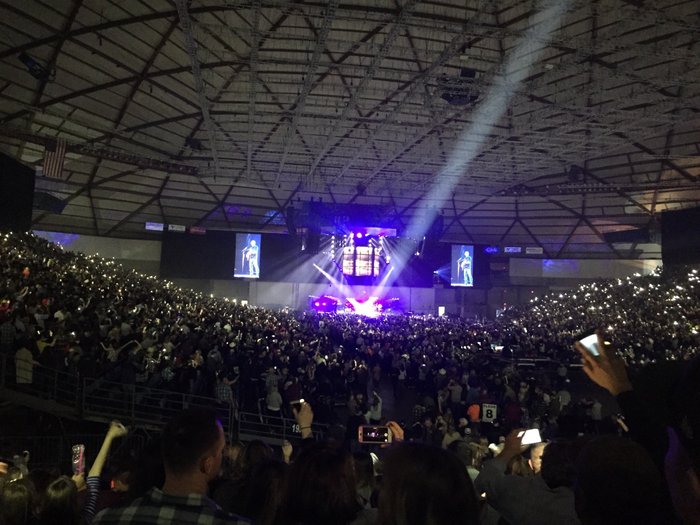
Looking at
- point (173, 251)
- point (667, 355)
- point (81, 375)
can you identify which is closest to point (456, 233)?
point (173, 251)

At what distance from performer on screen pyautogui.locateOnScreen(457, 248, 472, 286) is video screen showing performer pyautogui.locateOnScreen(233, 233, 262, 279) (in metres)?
12.6

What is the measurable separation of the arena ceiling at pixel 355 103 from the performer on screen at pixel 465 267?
11.9 feet

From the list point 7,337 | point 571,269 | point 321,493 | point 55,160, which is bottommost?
point 321,493

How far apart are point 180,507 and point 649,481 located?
1.34 meters

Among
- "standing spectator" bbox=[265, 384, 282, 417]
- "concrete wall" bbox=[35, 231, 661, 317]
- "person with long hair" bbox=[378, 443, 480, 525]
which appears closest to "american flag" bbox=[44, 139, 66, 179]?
"standing spectator" bbox=[265, 384, 282, 417]

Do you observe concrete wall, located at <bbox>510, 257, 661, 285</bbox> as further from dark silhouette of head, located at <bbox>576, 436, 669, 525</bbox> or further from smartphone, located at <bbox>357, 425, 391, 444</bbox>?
dark silhouette of head, located at <bbox>576, 436, 669, 525</bbox>

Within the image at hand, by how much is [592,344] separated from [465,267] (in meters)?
32.9

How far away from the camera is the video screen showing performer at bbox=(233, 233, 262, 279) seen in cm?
3281

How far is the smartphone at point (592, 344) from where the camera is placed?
5.89 feet

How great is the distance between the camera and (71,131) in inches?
818

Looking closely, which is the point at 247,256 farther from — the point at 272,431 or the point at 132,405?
the point at 132,405

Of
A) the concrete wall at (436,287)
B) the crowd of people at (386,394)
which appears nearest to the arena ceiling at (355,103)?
the concrete wall at (436,287)

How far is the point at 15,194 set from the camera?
64.1ft

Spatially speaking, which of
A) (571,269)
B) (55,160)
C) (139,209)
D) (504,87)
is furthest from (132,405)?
(571,269)
